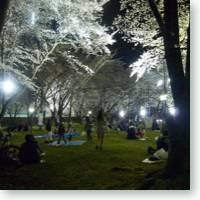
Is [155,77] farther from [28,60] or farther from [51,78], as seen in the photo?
[28,60]

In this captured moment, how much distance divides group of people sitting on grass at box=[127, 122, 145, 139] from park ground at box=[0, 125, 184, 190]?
0.06 metres

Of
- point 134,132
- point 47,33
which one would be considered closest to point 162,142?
point 134,132

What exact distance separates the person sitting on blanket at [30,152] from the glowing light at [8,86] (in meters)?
0.61

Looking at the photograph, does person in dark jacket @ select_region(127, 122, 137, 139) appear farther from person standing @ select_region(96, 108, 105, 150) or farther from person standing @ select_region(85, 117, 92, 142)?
person standing @ select_region(85, 117, 92, 142)

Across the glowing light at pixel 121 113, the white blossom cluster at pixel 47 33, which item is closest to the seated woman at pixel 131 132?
the glowing light at pixel 121 113

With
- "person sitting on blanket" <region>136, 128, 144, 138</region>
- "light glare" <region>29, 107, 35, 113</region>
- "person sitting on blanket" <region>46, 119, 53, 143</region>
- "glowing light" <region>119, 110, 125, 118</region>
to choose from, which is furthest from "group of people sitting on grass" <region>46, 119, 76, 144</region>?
"person sitting on blanket" <region>136, 128, 144, 138</region>

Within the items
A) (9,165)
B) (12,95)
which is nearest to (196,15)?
(12,95)

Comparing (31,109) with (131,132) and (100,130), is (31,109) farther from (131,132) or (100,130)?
(131,132)

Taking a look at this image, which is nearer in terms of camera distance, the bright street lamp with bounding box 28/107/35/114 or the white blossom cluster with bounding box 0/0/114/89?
the bright street lamp with bounding box 28/107/35/114

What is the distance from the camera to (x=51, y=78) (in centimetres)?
428

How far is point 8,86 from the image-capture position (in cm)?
414

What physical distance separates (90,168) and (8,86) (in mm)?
1422

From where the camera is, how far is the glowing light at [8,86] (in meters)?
4.10

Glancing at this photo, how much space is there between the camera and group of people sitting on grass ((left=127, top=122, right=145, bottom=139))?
406 cm
